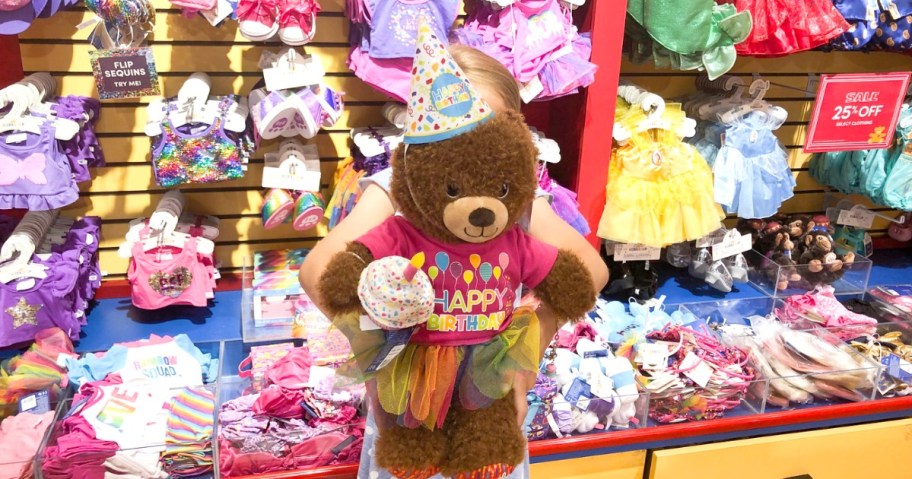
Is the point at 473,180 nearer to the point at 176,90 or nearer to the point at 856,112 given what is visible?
the point at 176,90

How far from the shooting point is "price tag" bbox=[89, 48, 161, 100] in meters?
2.00

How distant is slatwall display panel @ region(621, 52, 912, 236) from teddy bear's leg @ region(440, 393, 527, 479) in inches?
71.5

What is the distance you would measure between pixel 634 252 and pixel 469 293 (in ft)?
5.27

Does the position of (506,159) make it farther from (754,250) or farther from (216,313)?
(754,250)

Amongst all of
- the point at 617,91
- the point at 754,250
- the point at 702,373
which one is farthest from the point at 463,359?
the point at 754,250

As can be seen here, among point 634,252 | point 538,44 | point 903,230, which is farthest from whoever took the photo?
point 903,230

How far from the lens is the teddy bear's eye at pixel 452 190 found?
1054mm

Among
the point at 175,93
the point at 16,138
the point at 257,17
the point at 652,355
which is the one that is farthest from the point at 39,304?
the point at 652,355

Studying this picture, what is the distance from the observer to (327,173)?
2617 mm

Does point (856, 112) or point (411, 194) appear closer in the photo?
point (411, 194)

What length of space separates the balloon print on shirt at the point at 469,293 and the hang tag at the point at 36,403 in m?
1.34

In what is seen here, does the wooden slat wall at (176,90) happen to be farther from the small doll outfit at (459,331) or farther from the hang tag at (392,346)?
the hang tag at (392,346)

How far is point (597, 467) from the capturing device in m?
2.09

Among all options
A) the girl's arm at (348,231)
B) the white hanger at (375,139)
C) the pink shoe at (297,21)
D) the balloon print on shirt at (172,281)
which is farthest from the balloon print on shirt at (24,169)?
the girl's arm at (348,231)
